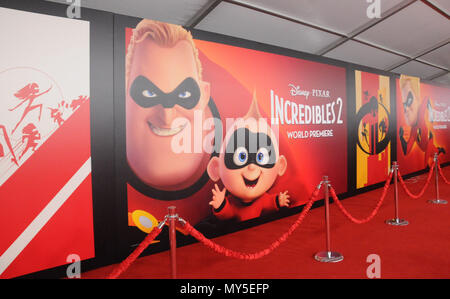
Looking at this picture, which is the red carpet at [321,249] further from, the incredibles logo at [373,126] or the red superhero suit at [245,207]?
the incredibles logo at [373,126]

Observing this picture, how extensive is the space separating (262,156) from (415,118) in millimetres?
5550

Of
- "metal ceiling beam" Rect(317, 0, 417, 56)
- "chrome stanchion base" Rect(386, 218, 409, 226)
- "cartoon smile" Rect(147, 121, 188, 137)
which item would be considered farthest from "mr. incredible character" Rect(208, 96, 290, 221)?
"metal ceiling beam" Rect(317, 0, 417, 56)

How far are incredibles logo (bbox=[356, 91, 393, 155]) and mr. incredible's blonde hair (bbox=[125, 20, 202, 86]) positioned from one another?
12.5 feet

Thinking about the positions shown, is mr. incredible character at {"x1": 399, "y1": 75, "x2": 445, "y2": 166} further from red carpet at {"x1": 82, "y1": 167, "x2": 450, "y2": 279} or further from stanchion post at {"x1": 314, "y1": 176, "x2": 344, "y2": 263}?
stanchion post at {"x1": 314, "y1": 176, "x2": 344, "y2": 263}

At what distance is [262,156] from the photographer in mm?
4109

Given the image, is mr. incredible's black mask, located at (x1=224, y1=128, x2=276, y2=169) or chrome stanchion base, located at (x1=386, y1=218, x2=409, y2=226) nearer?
mr. incredible's black mask, located at (x1=224, y1=128, x2=276, y2=169)

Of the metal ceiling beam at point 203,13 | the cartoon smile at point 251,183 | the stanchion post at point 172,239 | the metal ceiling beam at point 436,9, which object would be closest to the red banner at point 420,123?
the metal ceiling beam at point 436,9

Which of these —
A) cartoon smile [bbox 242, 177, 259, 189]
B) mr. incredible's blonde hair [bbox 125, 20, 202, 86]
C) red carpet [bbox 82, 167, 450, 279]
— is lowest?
red carpet [bbox 82, 167, 450, 279]

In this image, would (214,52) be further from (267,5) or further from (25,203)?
(25,203)

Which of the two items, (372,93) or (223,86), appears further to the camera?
(372,93)

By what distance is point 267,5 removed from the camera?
4.54 metres

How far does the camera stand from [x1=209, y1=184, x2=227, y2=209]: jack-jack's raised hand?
3.65 m

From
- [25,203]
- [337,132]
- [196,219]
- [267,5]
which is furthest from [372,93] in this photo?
[25,203]

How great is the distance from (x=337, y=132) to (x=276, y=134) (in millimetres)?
1589
